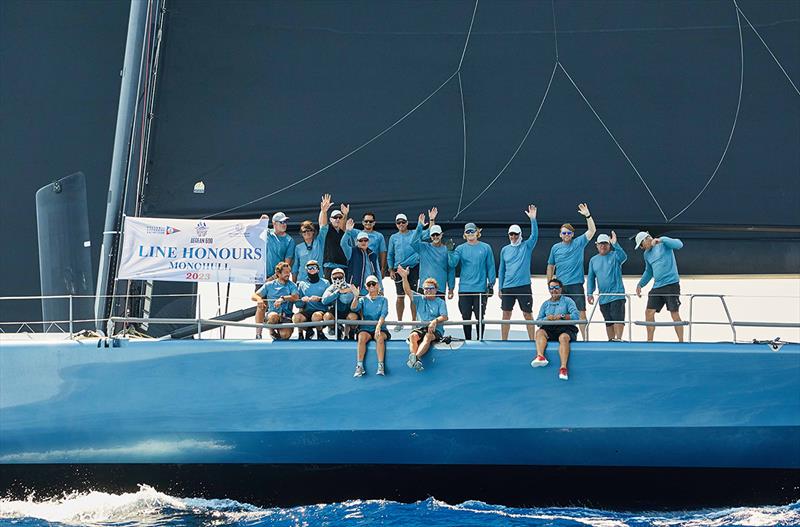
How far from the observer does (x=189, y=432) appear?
28.1 feet

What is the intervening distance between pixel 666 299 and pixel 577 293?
623mm

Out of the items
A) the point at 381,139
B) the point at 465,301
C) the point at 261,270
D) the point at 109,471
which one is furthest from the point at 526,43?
the point at 109,471

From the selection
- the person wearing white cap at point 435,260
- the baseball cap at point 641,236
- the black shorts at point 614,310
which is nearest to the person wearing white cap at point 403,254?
the person wearing white cap at point 435,260

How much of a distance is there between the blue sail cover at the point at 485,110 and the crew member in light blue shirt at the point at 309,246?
50cm

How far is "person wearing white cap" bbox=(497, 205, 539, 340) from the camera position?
29.5 ft

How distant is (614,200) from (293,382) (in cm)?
282

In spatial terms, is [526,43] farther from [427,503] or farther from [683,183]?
[427,503]

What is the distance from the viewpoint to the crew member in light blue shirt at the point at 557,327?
8336 millimetres

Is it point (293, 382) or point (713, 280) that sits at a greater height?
point (713, 280)

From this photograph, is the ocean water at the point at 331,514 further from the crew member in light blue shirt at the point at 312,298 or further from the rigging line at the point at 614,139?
the rigging line at the point at 614,139

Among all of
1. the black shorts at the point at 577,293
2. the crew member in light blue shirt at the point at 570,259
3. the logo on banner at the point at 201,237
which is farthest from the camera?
the crew member in light blue shirt at the point at 570,259

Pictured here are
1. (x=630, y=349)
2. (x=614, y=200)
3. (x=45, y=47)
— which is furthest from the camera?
(x=45, y=47)

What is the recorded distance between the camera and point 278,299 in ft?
28.5

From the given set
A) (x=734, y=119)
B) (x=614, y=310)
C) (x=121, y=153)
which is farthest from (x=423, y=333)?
(x=734, y=119)
